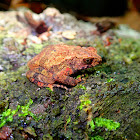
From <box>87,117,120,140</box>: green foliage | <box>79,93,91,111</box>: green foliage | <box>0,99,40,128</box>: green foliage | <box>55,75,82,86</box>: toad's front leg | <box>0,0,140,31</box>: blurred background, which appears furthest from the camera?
<box>0,0,140,31</box>: blurred background

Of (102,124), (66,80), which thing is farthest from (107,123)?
(66,80)

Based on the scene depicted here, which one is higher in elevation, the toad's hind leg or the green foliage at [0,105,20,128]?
the toad's hind leg

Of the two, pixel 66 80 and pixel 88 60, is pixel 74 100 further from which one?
pixel 88 60

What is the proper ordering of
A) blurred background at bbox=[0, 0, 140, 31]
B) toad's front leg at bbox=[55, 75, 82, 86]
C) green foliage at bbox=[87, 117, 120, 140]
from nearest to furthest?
green foliage at bbox=[87, 117, 120, 140] → toad's front leg at bbox=[55, 75, 82, 86] → blurred background at bbox=[0, 0, 140, 31]

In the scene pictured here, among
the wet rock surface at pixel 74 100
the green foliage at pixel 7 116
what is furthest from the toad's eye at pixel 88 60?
the green foliage at pixel 7 116

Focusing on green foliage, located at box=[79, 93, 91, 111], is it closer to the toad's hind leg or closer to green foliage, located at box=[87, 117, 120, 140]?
green foliage, located at box=[87, 117, 120, 140]

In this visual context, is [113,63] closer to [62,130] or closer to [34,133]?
[62,130]

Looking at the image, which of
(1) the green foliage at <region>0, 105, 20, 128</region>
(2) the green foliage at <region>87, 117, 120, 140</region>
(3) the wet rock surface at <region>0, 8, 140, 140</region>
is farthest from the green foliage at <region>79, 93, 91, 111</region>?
(1) the green foliage at <region>0, 105, 20, 128</region>

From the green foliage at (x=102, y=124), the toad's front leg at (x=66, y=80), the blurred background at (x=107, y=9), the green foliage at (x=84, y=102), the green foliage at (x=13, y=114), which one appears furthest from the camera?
the blurred background at (x=107, y=9)

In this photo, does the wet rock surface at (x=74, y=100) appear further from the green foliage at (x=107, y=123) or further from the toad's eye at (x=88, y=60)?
the toad's eye at (x=88, y=60)

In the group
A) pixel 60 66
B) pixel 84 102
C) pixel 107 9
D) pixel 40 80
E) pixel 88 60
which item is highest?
pixel 107 9
